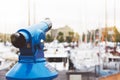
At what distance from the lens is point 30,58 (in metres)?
2.01

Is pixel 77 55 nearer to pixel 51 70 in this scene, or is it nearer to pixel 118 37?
pixel 51 70

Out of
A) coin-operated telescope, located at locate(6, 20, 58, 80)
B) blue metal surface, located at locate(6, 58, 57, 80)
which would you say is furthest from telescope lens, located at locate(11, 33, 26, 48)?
blue metal surface, located at locate(6, 58, 57, 80)

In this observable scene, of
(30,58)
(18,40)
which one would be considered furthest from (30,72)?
(18,40)

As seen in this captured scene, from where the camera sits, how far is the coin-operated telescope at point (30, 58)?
1.93m

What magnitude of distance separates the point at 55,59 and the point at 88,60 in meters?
2.48

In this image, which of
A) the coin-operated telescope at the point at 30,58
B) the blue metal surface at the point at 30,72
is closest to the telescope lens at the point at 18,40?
the coin-operated telescope at the point at 30,58

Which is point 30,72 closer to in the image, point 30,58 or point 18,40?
point 30,58

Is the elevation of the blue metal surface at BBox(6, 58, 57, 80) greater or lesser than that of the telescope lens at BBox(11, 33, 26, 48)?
lesser

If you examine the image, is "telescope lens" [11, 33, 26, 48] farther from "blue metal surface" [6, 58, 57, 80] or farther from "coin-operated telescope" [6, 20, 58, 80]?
"blue metal surface" [6, 58, 57, 80]

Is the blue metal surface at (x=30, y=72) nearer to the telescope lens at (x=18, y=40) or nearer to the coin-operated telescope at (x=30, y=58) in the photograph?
the coin-operated telescope at (x=30, y=58)

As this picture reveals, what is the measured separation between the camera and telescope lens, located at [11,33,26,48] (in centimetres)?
191

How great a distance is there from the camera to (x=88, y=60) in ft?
54.7

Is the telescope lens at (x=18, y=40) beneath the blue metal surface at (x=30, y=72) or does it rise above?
above

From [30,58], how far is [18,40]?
0.15 m
